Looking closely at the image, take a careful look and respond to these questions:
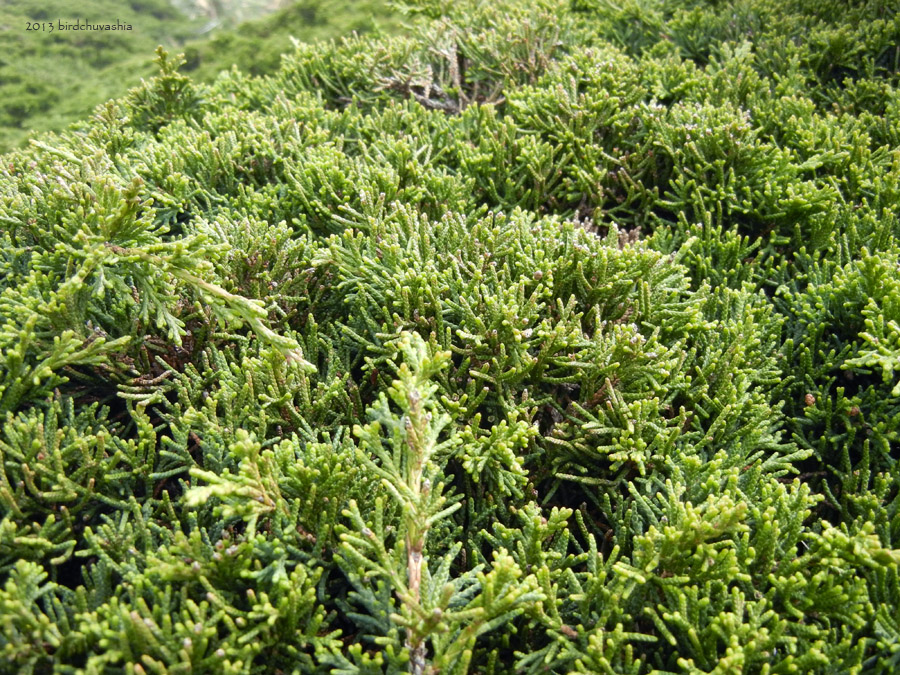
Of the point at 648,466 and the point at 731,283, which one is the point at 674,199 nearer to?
the point at 731,283

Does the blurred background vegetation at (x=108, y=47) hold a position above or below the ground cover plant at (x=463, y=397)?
above

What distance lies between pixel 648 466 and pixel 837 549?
76 cm

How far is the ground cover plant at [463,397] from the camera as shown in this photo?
2068 mm

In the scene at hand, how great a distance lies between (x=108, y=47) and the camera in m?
9.03

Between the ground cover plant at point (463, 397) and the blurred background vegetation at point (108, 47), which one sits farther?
the blurred background vegetation at point (108, 47)

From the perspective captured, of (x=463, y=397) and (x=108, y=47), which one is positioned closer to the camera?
(x=463, y=397)

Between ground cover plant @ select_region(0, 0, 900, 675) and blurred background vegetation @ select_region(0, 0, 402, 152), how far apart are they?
431 centimetres

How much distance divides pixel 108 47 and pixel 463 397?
9.75m

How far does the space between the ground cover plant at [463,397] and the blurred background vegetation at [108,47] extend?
14.1 feet

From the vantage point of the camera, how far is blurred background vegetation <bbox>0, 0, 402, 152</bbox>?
7.67 meters

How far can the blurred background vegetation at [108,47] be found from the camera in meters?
7.67

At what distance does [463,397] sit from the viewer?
2549 millimetres

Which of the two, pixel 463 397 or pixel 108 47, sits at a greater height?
pixel 108 47

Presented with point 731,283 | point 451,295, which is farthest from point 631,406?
point 731,283
